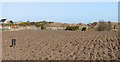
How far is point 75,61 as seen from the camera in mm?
13258

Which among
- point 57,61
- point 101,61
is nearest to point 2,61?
point 57,61

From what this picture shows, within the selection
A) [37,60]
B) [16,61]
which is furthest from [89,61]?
[16,61]

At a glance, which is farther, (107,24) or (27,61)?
(107,24)

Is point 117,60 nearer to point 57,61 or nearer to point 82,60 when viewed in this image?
point 82,60

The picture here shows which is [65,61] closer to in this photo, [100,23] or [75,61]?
[75,61]

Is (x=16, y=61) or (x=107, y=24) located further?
(x=107, y=24)

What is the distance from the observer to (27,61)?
13.4 metres

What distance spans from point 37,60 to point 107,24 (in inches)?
2996

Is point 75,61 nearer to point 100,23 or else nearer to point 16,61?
point 16,61

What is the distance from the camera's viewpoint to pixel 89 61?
13.3 m

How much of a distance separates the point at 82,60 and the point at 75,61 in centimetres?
51

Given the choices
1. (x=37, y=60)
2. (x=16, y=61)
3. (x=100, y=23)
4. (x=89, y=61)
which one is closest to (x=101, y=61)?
(x=89, y=61)

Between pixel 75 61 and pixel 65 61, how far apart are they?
1.49 ft

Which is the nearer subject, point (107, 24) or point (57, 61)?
point (57, 61)
